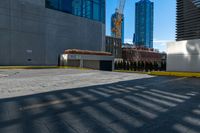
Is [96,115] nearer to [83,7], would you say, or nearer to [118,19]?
[83,7]

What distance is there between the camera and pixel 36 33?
32719mm

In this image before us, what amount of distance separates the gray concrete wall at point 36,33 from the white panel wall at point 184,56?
73.3 ft

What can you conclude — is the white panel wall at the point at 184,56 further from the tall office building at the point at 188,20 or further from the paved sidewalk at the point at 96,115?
the tall office building at the point at 188,20

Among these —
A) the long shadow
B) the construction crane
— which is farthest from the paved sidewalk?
the construction crane

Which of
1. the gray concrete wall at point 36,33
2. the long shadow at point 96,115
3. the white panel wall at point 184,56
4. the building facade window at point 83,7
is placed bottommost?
the long shadow at point 96,115

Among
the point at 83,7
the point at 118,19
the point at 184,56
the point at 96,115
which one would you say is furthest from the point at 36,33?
the point at 118,19

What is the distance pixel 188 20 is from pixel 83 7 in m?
93.7

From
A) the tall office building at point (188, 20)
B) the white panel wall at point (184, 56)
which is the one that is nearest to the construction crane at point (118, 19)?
the tall office building at point (188, 20)

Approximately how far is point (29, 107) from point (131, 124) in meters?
3.08

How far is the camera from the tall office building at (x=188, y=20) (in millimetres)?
106281

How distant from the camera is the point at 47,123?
14.1 feet

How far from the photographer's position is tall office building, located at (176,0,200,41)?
10628 cm

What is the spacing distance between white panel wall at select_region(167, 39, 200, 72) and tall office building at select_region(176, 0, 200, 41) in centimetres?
9345

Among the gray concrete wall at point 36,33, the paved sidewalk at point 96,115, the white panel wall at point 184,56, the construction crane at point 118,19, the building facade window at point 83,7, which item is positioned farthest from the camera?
the construction crane at point 118,19
